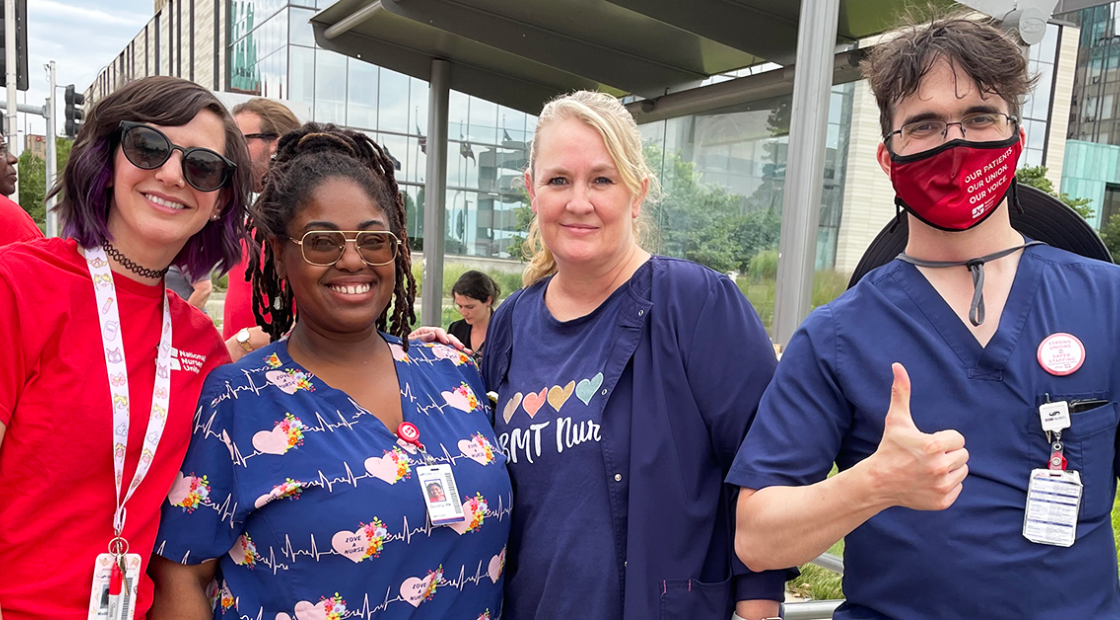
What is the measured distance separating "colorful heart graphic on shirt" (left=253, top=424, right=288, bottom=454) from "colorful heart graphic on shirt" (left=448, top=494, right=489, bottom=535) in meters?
0.44

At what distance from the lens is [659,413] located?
2.22 meters

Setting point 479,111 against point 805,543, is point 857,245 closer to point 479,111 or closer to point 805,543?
point 805,543

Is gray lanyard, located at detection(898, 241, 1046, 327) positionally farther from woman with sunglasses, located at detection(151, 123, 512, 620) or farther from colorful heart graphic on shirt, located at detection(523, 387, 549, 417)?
woman with sunglasses, located at detection(151, 123, 512, 620)

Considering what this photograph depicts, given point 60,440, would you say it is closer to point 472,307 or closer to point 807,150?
point 807,150

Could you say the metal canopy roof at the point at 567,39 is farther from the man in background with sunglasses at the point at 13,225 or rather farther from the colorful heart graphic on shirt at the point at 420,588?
the colorful heart graphic on shirt at the point at 420,588

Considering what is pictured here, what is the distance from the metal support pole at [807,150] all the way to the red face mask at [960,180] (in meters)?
1.55

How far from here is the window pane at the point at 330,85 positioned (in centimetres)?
2130

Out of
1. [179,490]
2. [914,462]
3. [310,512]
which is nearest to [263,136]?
[179,490]

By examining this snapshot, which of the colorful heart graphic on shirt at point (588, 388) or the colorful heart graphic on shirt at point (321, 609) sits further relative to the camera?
the colorful heart graphic on shirt at point (588, 388)

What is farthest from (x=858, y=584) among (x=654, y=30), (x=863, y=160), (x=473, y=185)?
(x=473, y=185)

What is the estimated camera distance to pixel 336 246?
86.5 inches

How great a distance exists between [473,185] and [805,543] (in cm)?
660

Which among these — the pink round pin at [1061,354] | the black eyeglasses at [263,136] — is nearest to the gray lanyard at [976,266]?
the pink round pin at [1061,354]

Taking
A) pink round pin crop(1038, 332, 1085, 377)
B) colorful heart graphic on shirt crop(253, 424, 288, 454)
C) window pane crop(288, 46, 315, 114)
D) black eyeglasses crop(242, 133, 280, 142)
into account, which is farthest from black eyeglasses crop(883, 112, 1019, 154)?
window pane crop(288, 46, 315, 114)
